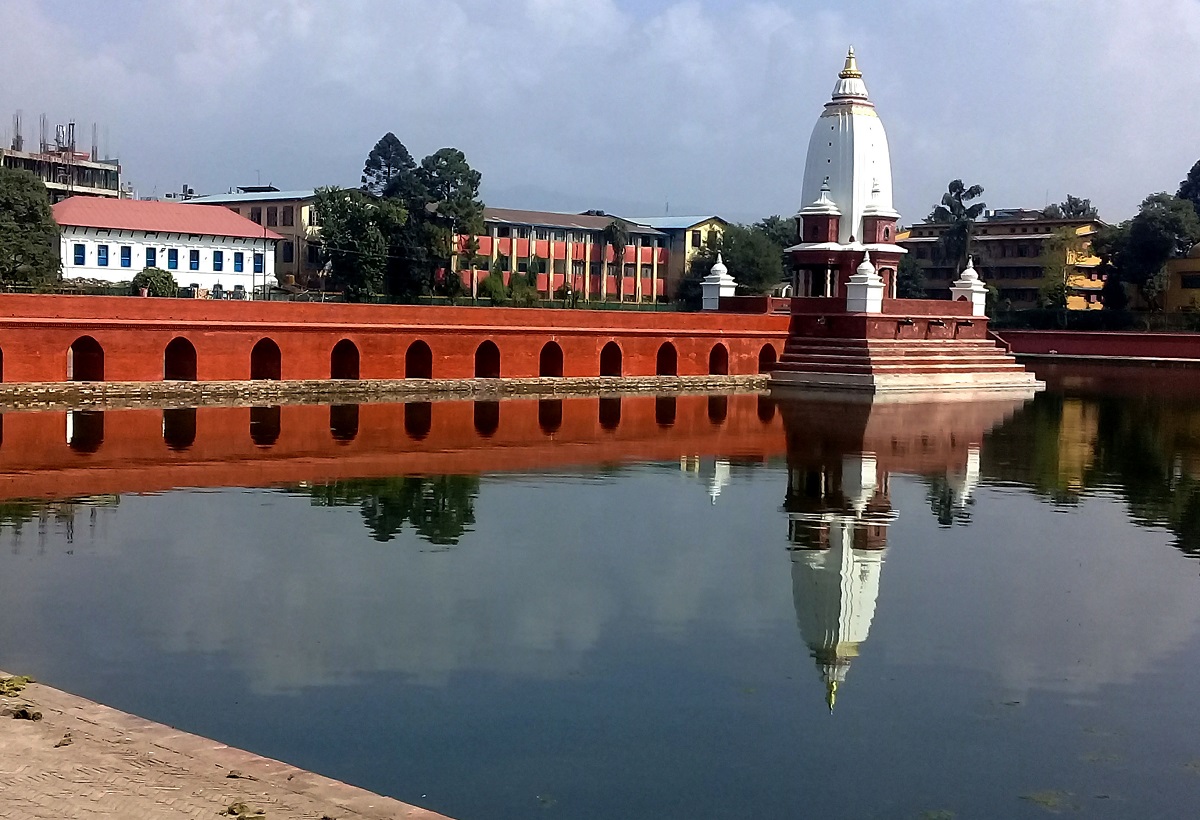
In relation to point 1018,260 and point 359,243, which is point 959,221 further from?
point 359,243

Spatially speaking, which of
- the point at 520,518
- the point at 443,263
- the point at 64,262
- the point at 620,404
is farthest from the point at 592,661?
the point at 443,263

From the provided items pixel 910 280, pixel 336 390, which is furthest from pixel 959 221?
pixel 336 390

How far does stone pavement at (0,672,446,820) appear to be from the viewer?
579 centimetres

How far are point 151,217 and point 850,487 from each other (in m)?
29.5

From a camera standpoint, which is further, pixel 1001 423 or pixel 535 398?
pixel 535 398

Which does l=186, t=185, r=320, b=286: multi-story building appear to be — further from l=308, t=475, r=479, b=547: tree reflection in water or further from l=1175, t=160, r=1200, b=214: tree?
l=1175, t=160, r=1200, b=214: tree

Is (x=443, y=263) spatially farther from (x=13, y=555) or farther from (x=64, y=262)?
(x=13, y=555)

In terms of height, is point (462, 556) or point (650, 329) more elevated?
point (650, 329)

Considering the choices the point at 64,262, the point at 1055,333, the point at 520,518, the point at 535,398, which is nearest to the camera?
the point at 520,518

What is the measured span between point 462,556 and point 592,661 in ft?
10.9

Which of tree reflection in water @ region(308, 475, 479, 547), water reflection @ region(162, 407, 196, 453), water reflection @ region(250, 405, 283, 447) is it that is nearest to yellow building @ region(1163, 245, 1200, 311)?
water reflection @ region(250, 405, 283, 447)

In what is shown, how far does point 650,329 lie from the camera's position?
1273 inches

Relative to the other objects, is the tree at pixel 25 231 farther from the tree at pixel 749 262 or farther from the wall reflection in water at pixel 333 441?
the tree at pixel 749 262

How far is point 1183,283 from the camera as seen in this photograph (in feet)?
176
